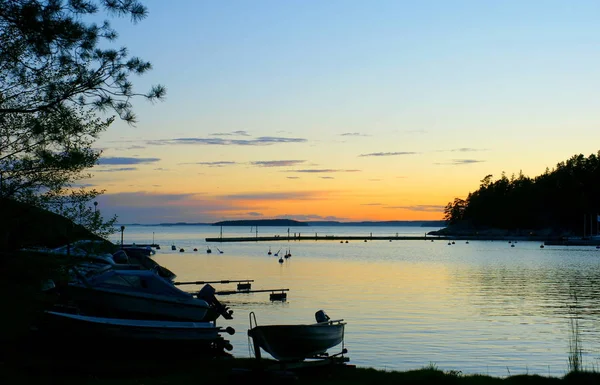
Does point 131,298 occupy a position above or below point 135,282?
below

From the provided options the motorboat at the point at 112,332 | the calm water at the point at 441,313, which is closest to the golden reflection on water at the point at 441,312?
the calm water at the point at 441,313

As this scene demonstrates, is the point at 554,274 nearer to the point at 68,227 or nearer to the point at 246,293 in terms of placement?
the point at 246,293

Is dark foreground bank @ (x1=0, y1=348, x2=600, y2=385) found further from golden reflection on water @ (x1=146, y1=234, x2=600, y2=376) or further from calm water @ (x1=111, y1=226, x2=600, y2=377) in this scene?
golden reflection on water @ (x1=146, y1=234, x2=600, y2=376)

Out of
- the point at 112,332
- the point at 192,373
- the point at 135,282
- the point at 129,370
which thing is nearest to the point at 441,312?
the point at 135,282

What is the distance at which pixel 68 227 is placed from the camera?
1728 cm

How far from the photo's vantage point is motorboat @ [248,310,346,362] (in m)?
17.6

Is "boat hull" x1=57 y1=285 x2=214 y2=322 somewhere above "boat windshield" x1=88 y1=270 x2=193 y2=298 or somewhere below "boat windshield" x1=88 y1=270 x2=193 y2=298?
below

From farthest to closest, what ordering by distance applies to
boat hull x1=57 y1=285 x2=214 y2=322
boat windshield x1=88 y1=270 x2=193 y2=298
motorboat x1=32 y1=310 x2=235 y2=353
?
boat windshield x1=88 y1=270 x2=193 y2=298
boat hull x1=57 y1=285 x2=214 y2=322
motorboat x1=32 y1=310 x2=235 y2=353

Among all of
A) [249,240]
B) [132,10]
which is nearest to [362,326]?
[132,10]

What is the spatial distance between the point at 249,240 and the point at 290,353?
162025mm

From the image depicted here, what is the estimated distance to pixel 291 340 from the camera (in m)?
17.9

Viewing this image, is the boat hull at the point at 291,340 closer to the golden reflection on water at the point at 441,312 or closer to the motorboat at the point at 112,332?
the motorboat at the point at 112,332

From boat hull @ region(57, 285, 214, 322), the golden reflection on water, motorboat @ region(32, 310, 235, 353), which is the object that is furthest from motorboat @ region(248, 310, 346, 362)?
boat hull @ region(57, 285, 214, 322)

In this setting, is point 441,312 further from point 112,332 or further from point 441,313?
point 112,332
